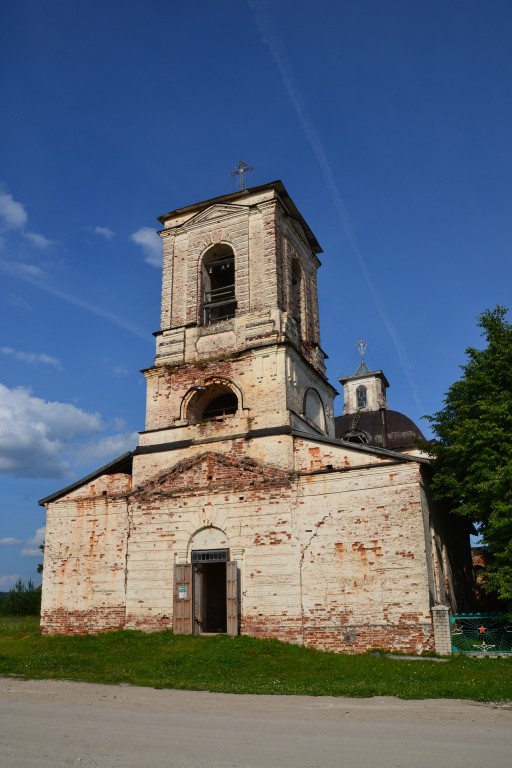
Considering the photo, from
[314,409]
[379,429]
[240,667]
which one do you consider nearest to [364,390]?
[379,429]

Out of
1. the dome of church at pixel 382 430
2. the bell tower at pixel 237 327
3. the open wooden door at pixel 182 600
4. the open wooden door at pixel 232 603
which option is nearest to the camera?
the open wooden door at pixel 232 603

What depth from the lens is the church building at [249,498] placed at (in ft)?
47.0

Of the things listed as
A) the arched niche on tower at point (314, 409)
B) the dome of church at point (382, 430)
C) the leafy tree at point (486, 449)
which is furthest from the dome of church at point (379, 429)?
the leafy tree at point (486, 449)

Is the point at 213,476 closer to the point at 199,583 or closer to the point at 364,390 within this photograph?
the point at 199,583

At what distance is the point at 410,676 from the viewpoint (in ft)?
35.9

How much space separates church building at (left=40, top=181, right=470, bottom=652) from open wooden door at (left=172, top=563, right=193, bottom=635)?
1.3 inches

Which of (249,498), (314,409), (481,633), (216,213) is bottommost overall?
(481,633)

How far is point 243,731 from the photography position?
6.99 metres

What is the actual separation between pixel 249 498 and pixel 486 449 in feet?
18.9

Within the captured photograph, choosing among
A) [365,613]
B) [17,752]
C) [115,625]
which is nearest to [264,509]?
[365,613]

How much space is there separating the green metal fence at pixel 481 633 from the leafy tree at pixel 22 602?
24.4m

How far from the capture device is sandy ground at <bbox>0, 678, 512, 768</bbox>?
5.72m

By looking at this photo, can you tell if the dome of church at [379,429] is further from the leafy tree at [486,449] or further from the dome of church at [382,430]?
the leafy tree at [486,449]

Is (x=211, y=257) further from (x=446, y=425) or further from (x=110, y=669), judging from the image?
(x=110, y=669)
